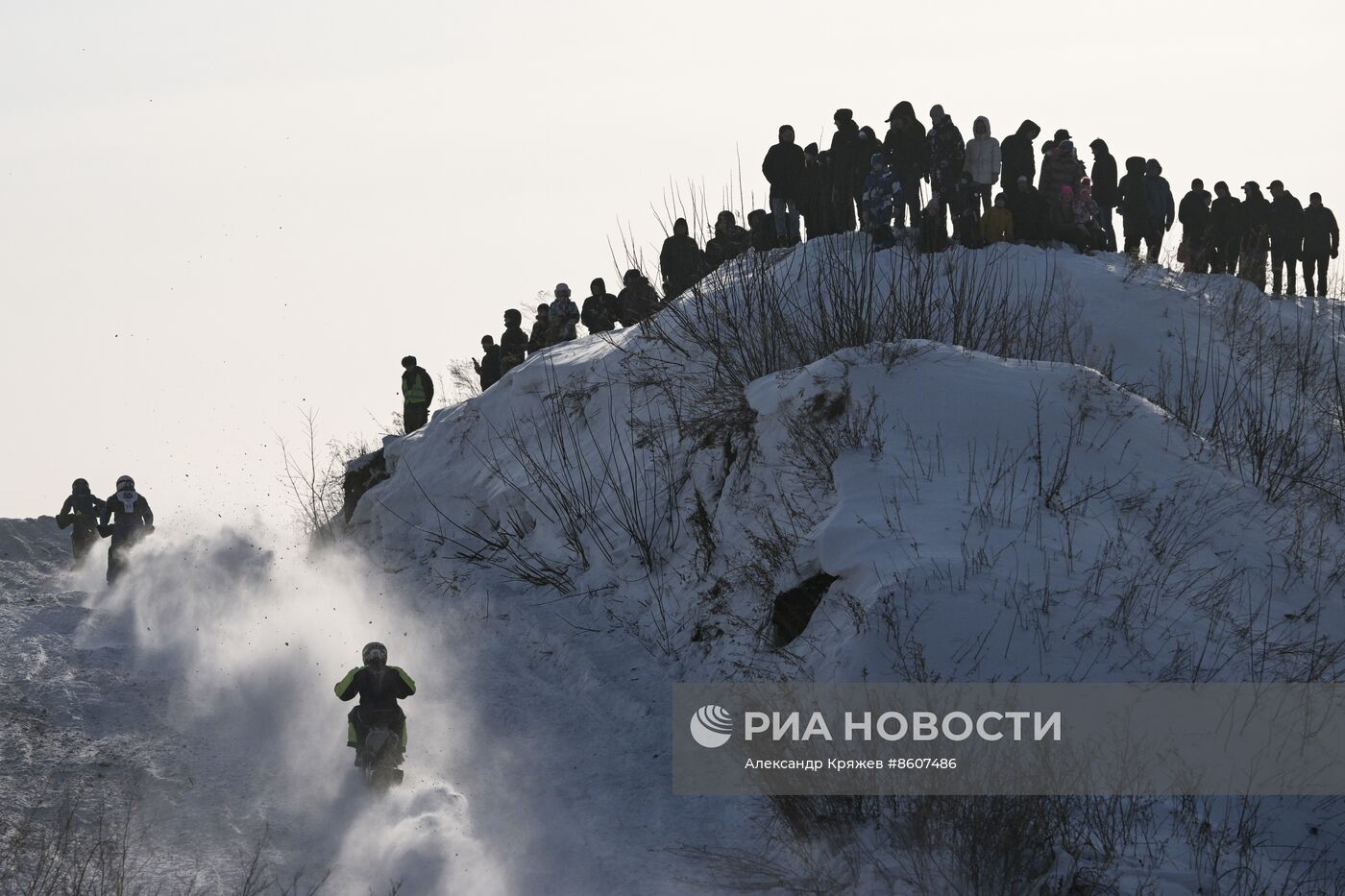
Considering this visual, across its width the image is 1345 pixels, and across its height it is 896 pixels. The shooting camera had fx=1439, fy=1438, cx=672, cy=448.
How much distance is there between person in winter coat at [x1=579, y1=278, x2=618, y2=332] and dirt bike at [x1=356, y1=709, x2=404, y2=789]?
29.9 feet

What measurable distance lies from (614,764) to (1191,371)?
944 cm

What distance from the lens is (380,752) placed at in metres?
10.7

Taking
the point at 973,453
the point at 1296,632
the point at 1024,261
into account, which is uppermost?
the point at 1024,261

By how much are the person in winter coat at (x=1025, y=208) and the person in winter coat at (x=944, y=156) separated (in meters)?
1.10

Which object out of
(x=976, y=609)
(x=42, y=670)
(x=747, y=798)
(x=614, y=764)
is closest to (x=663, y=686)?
(x=614, y=764)

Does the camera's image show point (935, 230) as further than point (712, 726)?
Yes

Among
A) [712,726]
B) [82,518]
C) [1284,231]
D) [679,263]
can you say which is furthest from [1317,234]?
[82,518]

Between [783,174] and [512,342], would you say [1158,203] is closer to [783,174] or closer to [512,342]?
[783,174]

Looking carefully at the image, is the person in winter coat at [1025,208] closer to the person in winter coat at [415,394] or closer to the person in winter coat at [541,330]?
the person in winter coat at [541,330]

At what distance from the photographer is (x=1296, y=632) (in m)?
10.4

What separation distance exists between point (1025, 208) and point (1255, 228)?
222 inches

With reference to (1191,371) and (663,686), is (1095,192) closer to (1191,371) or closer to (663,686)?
(1191,371)

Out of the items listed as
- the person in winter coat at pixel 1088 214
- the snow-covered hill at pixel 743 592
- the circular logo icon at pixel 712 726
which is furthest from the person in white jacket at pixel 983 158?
the circular logo icon at pixel 712 726

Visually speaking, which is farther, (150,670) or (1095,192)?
(1095,192)
